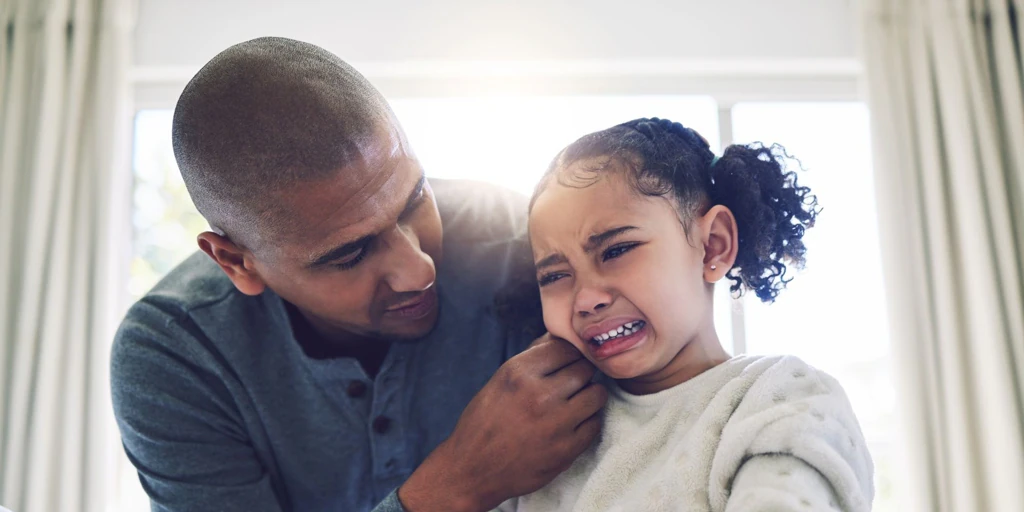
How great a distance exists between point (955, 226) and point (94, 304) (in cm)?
267

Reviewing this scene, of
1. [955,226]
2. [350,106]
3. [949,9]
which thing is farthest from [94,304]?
[949,9]

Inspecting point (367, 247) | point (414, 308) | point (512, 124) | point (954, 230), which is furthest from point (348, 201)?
point (954, 230)

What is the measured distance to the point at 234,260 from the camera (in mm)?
1139

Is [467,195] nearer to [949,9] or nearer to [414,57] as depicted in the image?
[414,57]

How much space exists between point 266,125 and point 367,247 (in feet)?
0.62

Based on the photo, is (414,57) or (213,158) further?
(414,57)

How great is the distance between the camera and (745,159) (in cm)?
106

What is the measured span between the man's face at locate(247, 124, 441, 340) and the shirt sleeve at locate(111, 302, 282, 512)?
18 cm

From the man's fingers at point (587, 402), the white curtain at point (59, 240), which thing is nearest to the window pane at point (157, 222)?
the white curtain at point (59, 240)

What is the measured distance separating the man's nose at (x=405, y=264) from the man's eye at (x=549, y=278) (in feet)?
0.47

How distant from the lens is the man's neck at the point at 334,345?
123 centimetres

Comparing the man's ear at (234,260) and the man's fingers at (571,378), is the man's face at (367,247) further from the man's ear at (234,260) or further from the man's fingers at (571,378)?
the man's fingers at (571,378)

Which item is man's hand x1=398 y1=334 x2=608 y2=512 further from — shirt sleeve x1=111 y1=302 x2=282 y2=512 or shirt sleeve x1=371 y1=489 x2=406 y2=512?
shirt sleeve x1=111 y1=302 x2=282 y2=512

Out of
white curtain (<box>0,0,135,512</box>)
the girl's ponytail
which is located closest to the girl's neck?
the girl's ponytail
